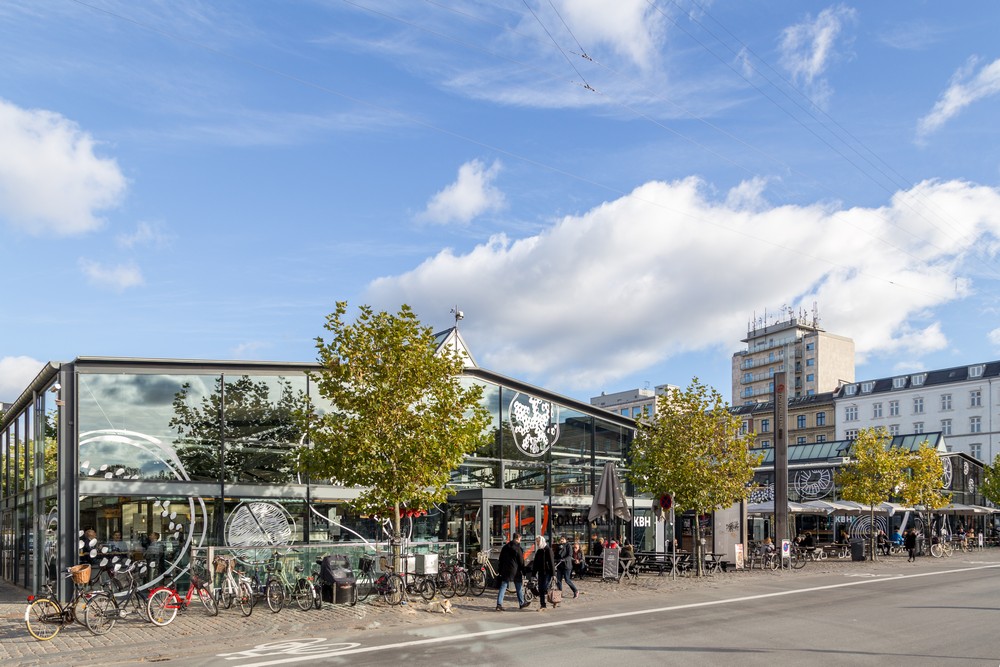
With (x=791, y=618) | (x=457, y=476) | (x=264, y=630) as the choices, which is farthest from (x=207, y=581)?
(x=791, y=618)

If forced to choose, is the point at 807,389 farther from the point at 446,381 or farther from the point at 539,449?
the point at 446,381

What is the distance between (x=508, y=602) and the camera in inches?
827

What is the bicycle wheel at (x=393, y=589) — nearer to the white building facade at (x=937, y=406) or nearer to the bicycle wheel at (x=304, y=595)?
the bicycle wheel at (x=304, y=595)

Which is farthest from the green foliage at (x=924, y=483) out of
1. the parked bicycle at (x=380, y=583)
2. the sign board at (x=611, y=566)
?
the parked bicycle at (x=380, y=583)

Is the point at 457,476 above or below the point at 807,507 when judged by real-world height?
above

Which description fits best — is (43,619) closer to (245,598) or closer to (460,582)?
(245,598)

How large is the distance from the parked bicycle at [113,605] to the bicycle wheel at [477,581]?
7608 mm

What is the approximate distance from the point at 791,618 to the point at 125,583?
1329 cm

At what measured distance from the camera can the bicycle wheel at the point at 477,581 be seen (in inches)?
875

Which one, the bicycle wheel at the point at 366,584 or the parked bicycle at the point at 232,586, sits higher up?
the parked bicycle at the point at 232,586

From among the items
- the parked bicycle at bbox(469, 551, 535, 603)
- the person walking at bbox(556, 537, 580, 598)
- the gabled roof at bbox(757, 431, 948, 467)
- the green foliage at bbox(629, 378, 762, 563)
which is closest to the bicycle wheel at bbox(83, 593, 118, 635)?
the parked bicycle at bbox(469, 551, 535, 603)

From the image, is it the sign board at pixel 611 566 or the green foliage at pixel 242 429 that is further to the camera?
the sign board at pixel 611 566

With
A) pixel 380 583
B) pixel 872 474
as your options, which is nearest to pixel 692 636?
pixel 380 583

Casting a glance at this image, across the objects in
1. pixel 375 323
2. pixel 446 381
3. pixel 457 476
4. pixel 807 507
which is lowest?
pixel 807 507
